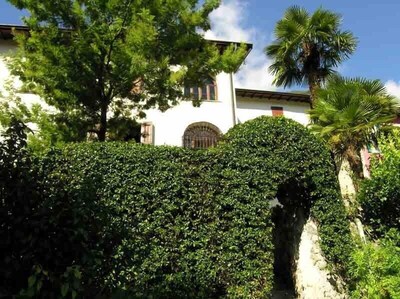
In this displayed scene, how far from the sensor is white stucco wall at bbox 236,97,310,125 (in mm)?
21828

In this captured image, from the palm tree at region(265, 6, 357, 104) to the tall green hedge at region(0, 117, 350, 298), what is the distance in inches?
240

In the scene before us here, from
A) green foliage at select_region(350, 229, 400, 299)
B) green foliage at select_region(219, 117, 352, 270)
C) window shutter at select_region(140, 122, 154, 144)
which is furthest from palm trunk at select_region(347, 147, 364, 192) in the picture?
window shutter at select_region(140, 122, 154, 144)

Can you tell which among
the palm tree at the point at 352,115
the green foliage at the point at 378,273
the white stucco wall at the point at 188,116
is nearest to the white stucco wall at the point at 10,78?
the white stucco wall at the point at 188,116

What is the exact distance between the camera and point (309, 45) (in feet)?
52.6

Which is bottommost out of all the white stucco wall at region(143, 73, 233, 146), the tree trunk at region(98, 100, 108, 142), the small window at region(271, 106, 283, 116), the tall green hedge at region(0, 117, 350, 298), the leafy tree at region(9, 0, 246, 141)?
the tall green hedge at region(0, 117, 350, 298)

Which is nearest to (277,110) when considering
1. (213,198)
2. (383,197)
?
(383,197)

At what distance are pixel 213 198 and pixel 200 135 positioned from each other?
9800 millimetres

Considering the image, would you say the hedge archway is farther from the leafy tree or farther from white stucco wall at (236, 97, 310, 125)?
white stucco wall at (236, 97, 310, 125)

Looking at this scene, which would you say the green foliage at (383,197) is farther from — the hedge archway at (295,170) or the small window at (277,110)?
the small window at (277,110)

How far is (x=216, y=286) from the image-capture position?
28.2 ft

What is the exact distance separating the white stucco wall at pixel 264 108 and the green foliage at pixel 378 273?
13385 millimetres

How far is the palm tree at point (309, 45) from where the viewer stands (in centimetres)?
1580

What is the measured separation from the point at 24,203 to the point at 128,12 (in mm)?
8503

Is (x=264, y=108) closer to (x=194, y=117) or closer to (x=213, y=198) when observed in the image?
(x=194, y=117)
